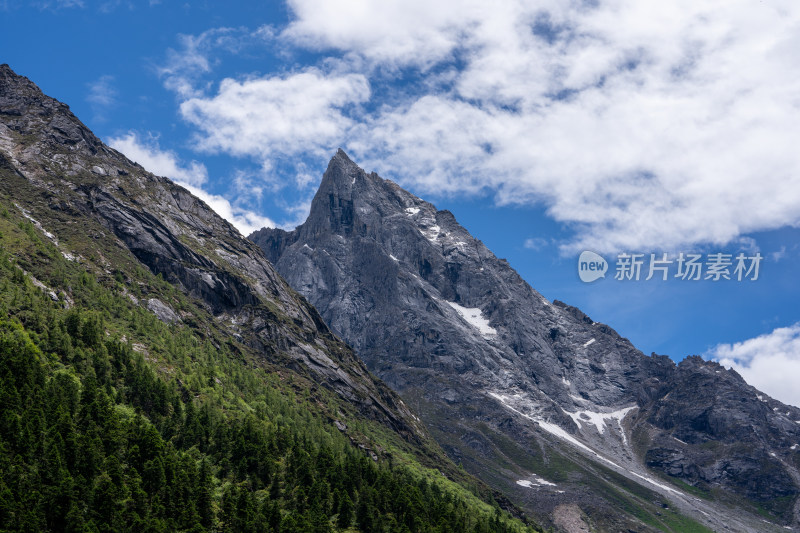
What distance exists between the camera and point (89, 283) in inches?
6954

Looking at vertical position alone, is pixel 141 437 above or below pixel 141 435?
below

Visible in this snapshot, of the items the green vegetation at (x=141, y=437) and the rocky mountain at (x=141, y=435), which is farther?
the rocky mountain at (x=141, y=435)

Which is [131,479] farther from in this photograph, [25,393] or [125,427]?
[25,393]

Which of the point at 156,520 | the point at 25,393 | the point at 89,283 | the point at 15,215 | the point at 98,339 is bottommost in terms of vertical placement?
the point at 156,520

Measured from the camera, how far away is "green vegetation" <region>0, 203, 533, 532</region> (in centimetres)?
8825

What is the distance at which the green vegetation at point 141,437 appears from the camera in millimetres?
88250

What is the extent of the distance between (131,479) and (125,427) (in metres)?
16.0

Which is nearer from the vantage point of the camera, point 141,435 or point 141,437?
point 141,437

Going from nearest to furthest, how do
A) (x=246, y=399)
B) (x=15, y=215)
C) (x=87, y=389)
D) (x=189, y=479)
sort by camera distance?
(x=189, y=479) → (x=87, y=389) → (x=246, y=399) → (x=15, y=215)

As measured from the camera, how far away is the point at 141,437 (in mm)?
105500

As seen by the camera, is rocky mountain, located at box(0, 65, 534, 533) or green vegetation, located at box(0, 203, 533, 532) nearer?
green vegetation, located at box(0, 203, 533, 532)

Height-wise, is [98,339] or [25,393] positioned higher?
[98,339]

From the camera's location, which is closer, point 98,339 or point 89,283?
point 98,339

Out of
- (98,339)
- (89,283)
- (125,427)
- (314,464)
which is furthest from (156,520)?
(89,283)
